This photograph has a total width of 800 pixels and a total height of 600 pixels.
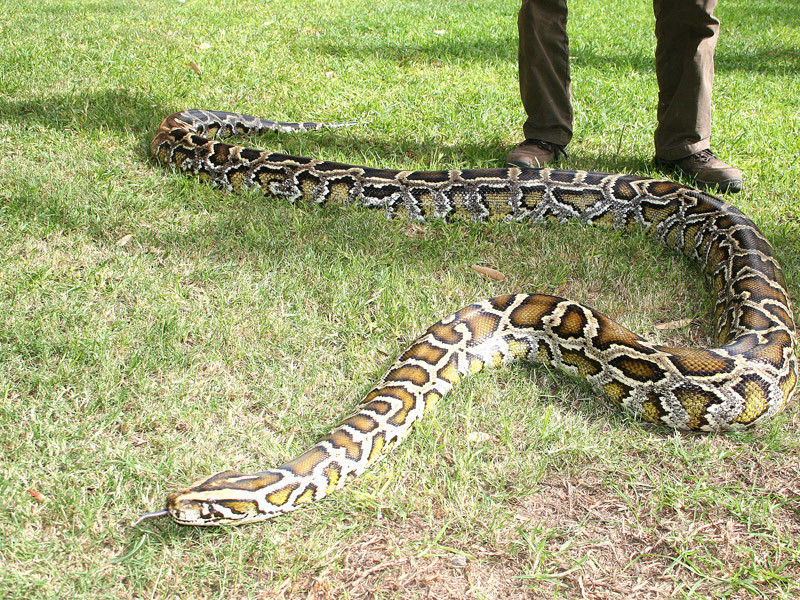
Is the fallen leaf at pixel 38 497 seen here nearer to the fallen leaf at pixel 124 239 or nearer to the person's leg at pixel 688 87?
the fallen leaf at pixel 124 239

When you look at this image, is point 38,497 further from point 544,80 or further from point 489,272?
point 544,80

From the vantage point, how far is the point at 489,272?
5.93 metres

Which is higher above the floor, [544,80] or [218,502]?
[544,80]

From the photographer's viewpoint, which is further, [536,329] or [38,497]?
[536,329]

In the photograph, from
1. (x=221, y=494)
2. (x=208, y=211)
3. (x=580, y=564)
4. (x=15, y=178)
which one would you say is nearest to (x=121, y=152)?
(x=15, y=178)

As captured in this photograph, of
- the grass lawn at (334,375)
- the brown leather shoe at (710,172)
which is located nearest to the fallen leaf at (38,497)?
the grass lawn at (334,375)

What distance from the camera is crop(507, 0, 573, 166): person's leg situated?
24.2ft

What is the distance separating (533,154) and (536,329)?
3.32 meters

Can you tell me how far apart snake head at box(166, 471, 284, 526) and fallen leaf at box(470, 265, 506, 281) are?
2995mm

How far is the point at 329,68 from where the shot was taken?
1078 cm

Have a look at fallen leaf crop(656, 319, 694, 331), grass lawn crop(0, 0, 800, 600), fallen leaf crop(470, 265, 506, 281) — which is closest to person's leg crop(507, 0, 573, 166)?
grass lawn crop(0, 0, 800, 600)

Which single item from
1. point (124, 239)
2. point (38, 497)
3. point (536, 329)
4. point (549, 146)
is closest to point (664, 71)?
point (549, 146)

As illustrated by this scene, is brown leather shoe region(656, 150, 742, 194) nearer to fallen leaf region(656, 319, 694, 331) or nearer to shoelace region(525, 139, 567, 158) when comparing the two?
shoelace region(525, 139, 567, 158)

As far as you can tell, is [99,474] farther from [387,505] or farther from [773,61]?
[773,61]
